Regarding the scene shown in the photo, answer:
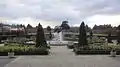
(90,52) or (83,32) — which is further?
(83,32)

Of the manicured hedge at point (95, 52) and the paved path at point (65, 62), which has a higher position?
the manicured hedge at point (95, 52)

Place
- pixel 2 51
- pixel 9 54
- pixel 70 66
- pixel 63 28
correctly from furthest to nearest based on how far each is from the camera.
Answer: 1. pixel 63 28
2. pixel 2 51
3. pixel 9 54
4. pixel 70 66

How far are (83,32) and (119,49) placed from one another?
224 inches

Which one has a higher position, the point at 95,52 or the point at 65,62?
the point at 95,52

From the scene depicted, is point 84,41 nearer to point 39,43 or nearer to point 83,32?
point 83,32

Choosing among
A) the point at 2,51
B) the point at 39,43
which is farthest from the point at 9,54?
the point at 39,43

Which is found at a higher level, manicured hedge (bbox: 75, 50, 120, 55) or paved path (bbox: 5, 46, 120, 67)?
manicured hedge (bbox: 75, 50, 120, 55)

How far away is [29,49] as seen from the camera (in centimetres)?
3853

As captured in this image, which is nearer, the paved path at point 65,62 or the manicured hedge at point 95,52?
the paved path at point 65,62

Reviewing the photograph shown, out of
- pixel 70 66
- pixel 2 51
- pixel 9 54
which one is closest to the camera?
pixel 70 66

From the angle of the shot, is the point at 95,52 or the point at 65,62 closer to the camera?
the point at 65,62

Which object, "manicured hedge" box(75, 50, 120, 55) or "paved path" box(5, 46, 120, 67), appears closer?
"paved path" box(5, 46, 120, 67)

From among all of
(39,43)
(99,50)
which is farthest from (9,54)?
(99,50)

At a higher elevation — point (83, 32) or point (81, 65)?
point (83, 32)
